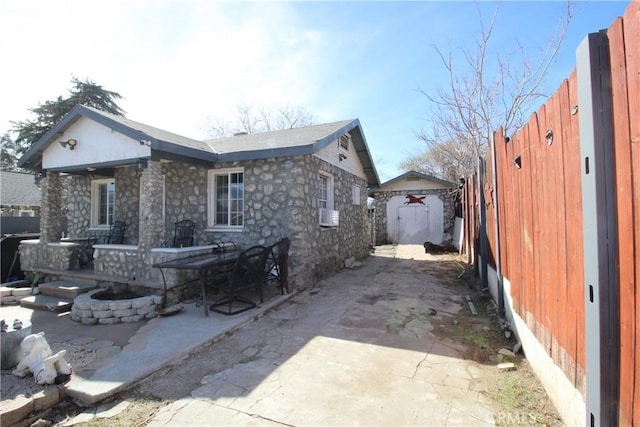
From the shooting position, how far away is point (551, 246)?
2.37 m

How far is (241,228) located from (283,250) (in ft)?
4.85

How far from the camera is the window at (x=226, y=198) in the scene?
7250mm

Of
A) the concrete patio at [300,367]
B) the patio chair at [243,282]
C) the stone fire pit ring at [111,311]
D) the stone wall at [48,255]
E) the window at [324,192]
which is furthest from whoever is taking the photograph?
the window at [324,192]

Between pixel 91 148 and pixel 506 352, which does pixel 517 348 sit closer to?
pixel 506 352

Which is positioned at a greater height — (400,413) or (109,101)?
(109,101)

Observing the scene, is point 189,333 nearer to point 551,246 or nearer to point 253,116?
point 551,246

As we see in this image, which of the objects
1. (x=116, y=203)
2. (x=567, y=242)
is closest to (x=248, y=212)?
(x=116, y=203)

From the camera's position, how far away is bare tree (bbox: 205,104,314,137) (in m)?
25.0

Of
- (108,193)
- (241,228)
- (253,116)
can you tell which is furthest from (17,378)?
(253,116)

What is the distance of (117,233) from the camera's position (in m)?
8.47

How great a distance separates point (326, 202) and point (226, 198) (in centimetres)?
265

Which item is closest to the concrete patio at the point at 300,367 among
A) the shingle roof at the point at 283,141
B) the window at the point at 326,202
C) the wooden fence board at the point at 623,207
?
the wooden fence board at the point at 623,207

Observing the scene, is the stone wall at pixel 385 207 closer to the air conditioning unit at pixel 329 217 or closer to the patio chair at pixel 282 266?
the air conditioning unit at pixel 329 217

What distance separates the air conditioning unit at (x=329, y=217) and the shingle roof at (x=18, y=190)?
65.3 ft
